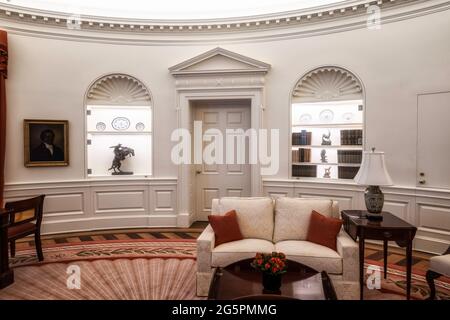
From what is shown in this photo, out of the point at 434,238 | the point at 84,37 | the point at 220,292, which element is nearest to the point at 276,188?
the point at 434,238

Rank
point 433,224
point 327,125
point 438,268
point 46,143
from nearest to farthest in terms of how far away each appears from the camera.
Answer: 1. point 438,268
2. point 433,224
3. point 46,143
4. point 327,125

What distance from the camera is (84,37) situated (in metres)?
A: 5.29

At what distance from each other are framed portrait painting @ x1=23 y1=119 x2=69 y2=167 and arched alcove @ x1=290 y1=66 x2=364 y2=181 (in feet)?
12.5

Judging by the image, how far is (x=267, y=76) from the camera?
534cm

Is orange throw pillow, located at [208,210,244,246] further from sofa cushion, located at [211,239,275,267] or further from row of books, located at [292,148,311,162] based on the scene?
row of books, located at [292,148,311,162]

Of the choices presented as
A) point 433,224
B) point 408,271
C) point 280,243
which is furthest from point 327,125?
point 408,271

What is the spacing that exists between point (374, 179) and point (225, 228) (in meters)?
1.60

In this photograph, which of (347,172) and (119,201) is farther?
(119,201)

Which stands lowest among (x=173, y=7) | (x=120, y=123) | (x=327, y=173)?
(x=327, y=173)

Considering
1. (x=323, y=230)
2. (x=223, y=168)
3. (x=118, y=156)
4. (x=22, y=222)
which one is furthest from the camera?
(x=223, y=168)

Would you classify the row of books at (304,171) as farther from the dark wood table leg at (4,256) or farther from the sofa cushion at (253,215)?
the dark wood table leg at (4,256)

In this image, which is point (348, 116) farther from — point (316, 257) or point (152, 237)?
point (152, 237)

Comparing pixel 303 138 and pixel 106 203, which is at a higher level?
pixel 303 138
